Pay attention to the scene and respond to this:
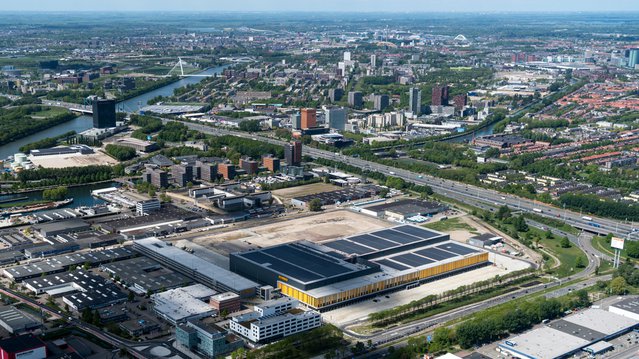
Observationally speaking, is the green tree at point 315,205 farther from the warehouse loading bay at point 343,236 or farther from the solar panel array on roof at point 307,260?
the solar panel array on roof at point 307,260

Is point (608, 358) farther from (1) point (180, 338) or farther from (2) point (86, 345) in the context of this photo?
(2) point (86, 345)

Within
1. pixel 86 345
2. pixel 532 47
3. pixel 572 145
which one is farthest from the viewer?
pixel 532 47

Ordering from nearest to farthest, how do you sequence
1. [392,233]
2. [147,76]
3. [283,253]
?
[283,253] → [392,233] → [147,76]

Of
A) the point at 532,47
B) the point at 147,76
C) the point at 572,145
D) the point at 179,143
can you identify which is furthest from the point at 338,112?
the point at 532,47

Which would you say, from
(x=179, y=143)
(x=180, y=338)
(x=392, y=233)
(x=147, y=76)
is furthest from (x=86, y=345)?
(x=147, y=76)

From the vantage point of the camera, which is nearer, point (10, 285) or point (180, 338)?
point (180, 338)

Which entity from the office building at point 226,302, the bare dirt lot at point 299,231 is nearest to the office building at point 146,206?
the bare dirt lot at point 299,231

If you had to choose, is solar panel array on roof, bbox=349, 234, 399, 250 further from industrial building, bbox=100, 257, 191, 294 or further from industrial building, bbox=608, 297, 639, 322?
industrial building, bbox=608, 297, 639, 322
